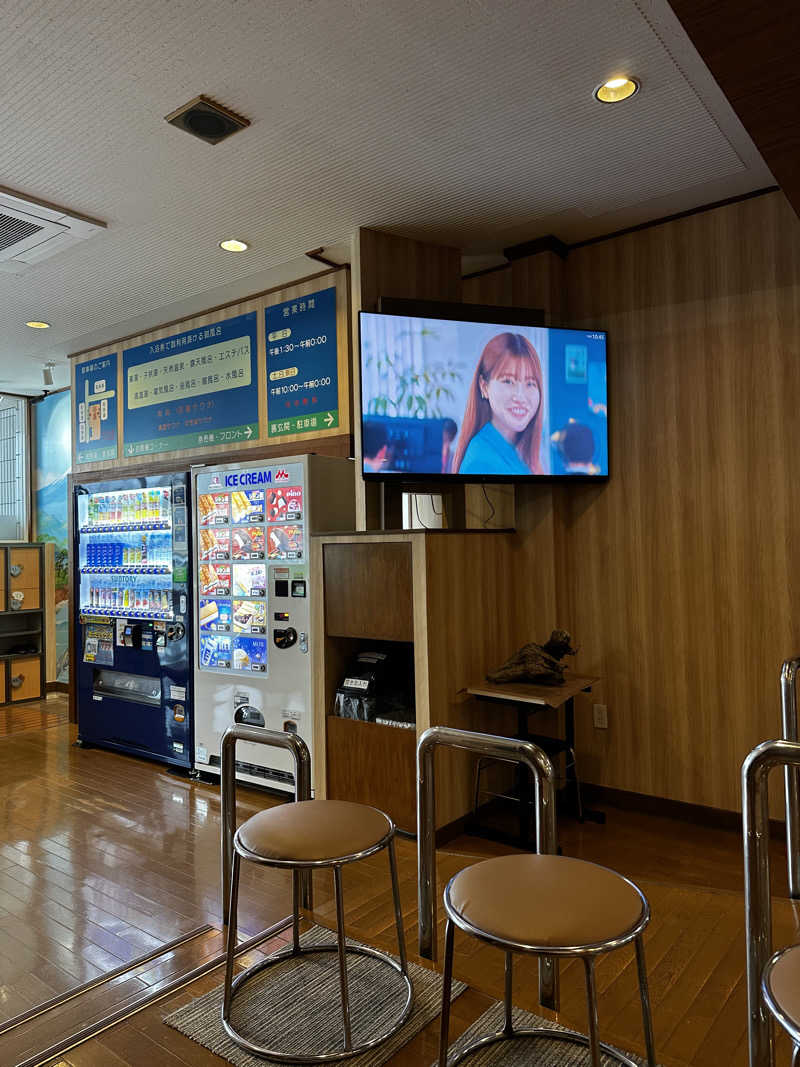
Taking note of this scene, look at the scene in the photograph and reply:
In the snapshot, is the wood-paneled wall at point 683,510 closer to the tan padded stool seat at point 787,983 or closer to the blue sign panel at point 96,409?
the tan padded stool seat at point 787,983

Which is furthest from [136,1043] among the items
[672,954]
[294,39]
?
[294,39]

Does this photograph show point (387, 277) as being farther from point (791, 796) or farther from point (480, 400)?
point (791, 796)

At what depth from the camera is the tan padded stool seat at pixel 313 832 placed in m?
1.71

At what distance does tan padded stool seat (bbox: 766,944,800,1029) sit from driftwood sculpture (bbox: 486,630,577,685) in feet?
7.21

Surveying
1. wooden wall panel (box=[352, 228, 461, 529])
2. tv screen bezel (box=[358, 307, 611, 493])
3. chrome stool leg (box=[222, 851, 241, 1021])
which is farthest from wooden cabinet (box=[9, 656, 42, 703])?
chrome stool leg (box=[222, 851, 241, 1021])

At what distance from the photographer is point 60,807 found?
4086 millimetres

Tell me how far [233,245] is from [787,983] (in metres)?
3.98

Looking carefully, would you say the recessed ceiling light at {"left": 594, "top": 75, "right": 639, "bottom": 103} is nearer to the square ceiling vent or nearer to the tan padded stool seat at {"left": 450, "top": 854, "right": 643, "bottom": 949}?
the square ceiling vent

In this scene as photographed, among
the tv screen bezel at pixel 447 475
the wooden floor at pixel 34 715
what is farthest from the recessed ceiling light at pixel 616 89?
the wooden floor at pixel 34 715

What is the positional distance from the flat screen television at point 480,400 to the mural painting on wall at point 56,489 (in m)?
4.96

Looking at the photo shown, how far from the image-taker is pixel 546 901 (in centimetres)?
138

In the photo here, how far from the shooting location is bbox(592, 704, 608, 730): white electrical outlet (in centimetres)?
395

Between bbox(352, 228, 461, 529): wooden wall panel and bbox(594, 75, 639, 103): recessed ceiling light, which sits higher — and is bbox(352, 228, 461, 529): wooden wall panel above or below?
below

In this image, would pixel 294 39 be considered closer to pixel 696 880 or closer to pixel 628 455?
pixel 628 455
